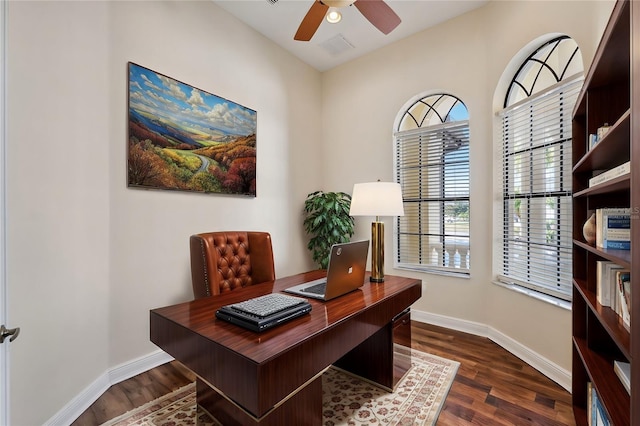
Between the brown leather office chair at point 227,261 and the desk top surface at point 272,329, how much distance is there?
0.38m

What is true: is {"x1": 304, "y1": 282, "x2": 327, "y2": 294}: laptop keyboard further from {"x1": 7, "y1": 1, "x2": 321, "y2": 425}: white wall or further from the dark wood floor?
{"x1": 7, "y1": 1, "x2": 321, "y2": 425}: white wall

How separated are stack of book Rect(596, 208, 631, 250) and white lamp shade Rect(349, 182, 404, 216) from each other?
994 millimetres

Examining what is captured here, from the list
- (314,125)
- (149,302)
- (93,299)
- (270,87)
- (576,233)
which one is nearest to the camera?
(576,233)

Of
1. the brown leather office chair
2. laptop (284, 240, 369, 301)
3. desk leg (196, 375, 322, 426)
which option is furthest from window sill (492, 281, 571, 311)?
the brown leather office chair

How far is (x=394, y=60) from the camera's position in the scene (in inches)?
140

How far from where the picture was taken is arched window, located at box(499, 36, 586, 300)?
2.23m

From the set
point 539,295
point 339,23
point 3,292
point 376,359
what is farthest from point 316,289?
point 339,23

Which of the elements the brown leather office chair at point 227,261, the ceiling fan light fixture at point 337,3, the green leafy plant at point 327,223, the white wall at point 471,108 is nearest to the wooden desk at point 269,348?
the brown leather office chair at point 227,261

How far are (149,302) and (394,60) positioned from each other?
3.64m

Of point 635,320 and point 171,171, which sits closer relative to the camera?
point 635,320

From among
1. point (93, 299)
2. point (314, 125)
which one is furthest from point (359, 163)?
point (93, 299)

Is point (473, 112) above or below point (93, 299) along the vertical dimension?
above

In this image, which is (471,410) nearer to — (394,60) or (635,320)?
(635,320)

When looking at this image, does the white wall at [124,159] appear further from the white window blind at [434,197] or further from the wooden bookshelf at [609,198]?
the wooden bookshelf at [609,198]
